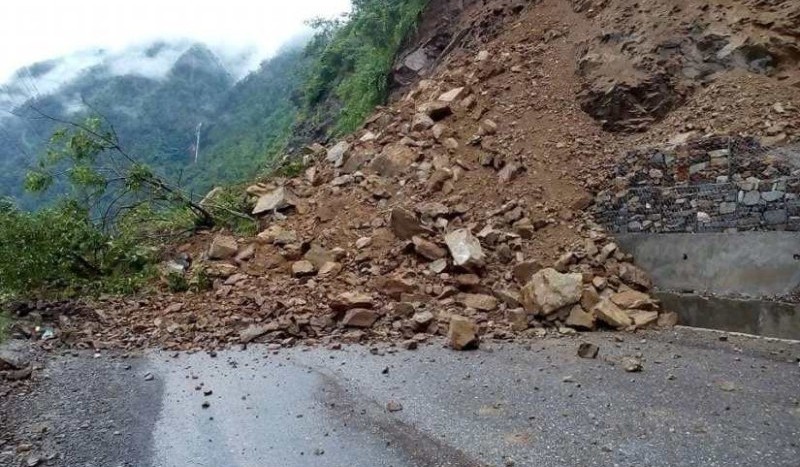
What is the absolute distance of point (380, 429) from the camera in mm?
3742

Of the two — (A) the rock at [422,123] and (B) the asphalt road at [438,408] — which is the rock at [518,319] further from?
(A) the rock at [422,123]

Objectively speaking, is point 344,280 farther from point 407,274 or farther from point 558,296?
point 558,296

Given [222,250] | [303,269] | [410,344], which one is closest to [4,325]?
[222,250]

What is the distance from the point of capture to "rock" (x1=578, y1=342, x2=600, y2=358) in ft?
16.2

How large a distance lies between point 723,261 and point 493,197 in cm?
310

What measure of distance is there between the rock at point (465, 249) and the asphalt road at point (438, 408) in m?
1.50

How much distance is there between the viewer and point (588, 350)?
498 cm

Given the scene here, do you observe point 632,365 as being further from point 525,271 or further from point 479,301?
point 525,271

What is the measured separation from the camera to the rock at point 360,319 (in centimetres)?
627

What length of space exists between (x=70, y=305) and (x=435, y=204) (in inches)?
212

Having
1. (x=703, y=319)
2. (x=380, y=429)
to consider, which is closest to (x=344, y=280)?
(x=380, y=429)

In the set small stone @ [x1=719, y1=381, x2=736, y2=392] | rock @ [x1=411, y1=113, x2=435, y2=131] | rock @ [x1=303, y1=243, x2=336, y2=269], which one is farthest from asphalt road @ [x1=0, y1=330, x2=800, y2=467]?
rock @ [x1=411, y1=113, x2=435, y2=131]

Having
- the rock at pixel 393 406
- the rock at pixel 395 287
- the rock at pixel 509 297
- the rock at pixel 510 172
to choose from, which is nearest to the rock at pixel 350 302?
the rock at pixel 395 287

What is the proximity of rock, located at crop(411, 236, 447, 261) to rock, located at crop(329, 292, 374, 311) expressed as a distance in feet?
3.42
